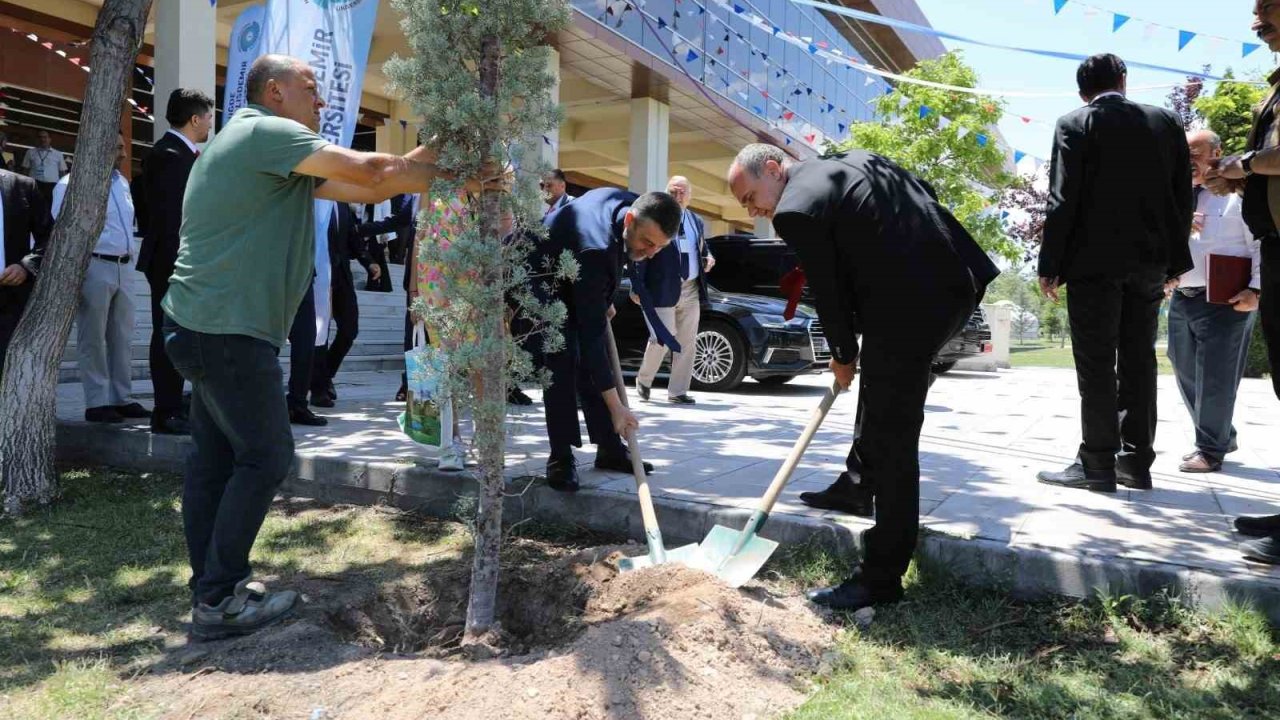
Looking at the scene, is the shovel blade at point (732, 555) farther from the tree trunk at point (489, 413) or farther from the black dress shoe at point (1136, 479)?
the black dress shoe at point (1136, 479)

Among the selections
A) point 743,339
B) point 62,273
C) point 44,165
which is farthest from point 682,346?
point 44,165

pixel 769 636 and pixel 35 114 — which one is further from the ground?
pixel 35 114

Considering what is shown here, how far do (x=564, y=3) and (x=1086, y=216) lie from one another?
2731 mm

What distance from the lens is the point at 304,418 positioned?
20.1 ft

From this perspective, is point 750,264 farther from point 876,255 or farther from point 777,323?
point 876,255

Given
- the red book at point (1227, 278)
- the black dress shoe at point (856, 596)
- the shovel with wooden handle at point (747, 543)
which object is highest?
the red book at point (1227, 278)

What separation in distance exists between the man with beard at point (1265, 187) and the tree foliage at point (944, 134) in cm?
1439

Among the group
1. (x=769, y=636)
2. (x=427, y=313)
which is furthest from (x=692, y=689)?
(x=427, y=313)

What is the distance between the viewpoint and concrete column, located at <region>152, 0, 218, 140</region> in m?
9.36

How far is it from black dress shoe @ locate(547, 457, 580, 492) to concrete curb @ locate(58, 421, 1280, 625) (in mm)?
41

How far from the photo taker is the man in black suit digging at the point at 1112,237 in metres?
4.04

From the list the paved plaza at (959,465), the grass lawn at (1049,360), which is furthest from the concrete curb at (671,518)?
the grass lawn at (1049,360)

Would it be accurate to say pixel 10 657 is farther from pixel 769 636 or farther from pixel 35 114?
pixel 35 114

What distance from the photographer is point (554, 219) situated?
4.21 metres
